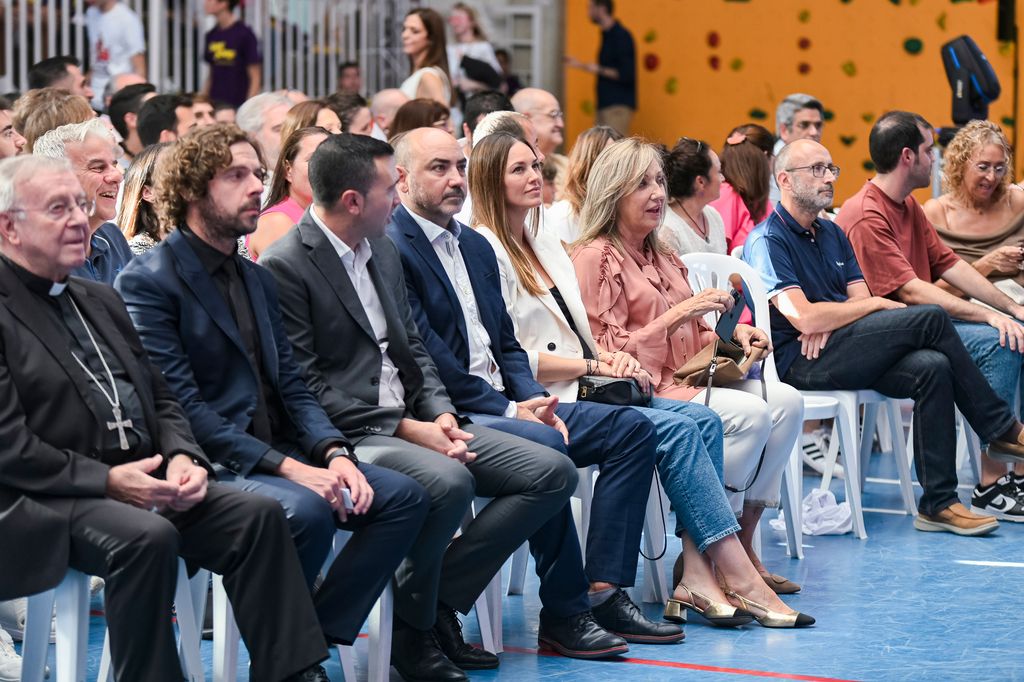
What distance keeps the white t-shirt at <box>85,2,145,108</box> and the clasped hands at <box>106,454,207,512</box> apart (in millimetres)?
5581

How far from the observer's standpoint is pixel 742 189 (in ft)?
21.0

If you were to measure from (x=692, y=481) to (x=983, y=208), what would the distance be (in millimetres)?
2799

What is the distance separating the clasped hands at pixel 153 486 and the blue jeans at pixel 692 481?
4.72ft

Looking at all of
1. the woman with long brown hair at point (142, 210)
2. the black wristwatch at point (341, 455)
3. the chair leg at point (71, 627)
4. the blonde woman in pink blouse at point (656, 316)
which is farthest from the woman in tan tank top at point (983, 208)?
the chair leg at point (71, 627)

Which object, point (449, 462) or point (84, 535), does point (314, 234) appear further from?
point (84, 535)

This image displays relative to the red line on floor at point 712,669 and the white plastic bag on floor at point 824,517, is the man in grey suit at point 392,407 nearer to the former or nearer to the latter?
the red line on floor at point 712,669

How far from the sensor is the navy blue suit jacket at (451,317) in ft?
12.8

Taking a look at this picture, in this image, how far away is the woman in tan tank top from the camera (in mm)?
6031

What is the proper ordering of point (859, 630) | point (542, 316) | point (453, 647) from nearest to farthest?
point (453, 647) → point (859, 630) → point (542, 316)

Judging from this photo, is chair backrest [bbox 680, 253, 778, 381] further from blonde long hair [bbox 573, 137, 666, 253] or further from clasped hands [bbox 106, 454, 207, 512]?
clasped hands [bbox 106, 454, 207, 512]

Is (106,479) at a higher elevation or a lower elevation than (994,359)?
higher

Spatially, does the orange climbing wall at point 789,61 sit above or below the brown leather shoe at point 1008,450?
above

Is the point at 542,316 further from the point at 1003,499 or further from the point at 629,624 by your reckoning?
the point at 1003,499

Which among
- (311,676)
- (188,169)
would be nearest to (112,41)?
(188,169)
